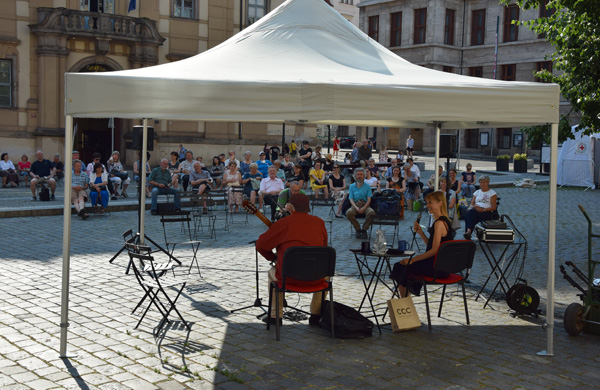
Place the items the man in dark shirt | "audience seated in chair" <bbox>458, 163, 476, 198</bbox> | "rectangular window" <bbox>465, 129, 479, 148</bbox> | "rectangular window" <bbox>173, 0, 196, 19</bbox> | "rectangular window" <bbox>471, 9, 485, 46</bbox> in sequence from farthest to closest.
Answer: "rectangular window" <bbox>471, 9, 485, 46</bbox>, "rectangular window" <bbox>465, 129, 479, 148</bbox>, "rectangular window" <bbox>173, 0, 196, 19</bbox>, the man in dark shirt, "audience seated in chair" <bbox>458, 163, 476, 198</bbox>

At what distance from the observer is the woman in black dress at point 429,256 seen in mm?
7234

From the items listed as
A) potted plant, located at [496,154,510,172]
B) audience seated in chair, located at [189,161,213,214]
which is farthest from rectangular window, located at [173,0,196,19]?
potted plant, located at [496,154,510,172]

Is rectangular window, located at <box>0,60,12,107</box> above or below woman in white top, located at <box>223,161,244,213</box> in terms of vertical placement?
above

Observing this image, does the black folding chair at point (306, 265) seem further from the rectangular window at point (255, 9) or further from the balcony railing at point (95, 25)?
the rectangular window at point (255, 9)

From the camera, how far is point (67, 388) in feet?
17.0

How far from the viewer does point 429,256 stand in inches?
284

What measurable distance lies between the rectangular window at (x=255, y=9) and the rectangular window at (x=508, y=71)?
953 inches

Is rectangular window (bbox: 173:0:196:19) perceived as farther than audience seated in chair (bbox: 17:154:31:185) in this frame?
Yes

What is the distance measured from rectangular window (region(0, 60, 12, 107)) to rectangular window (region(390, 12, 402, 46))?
33.3m

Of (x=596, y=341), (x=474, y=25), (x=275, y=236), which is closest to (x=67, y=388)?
(x=275, y=236)

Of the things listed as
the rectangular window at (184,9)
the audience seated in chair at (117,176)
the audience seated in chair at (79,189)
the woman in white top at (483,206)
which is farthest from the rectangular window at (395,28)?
the woman in white top at (483,206)

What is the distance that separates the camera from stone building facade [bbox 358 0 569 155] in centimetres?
4931

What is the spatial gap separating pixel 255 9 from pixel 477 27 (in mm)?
25115

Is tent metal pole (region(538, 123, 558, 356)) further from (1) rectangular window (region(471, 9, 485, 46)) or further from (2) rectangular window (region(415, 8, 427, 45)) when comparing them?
(1) rectangular window (region(471, 9, 485, 46))
